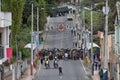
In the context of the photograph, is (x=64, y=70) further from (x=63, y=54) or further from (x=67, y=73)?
(x=63, y=54)

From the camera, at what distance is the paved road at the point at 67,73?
57.5 m

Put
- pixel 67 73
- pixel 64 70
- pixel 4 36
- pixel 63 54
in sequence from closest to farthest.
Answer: pixel 4 36 → pixel 67 73 → pixel 64 70 → pixel 63 54

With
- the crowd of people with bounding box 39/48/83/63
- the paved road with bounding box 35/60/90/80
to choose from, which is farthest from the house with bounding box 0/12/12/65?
the crowd of people with bounding box 39/48/83/63

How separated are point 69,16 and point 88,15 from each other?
31639mm

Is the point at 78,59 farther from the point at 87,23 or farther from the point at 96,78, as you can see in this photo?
the point at 87,23

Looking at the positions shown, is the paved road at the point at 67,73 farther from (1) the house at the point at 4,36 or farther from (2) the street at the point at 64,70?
(1) the house at the point at 4,36

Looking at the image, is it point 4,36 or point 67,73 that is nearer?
point 4,36

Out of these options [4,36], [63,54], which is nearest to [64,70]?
[63,54]

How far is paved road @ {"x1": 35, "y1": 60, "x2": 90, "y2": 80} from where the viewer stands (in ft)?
189

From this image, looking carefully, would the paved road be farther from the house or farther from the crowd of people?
the house

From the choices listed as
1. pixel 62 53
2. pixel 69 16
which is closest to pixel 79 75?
pixel 62 53

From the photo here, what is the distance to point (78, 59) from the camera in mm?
77688

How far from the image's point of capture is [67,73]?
2440 inches

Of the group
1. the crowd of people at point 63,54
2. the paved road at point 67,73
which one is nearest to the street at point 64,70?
the paved road at point 67,73
